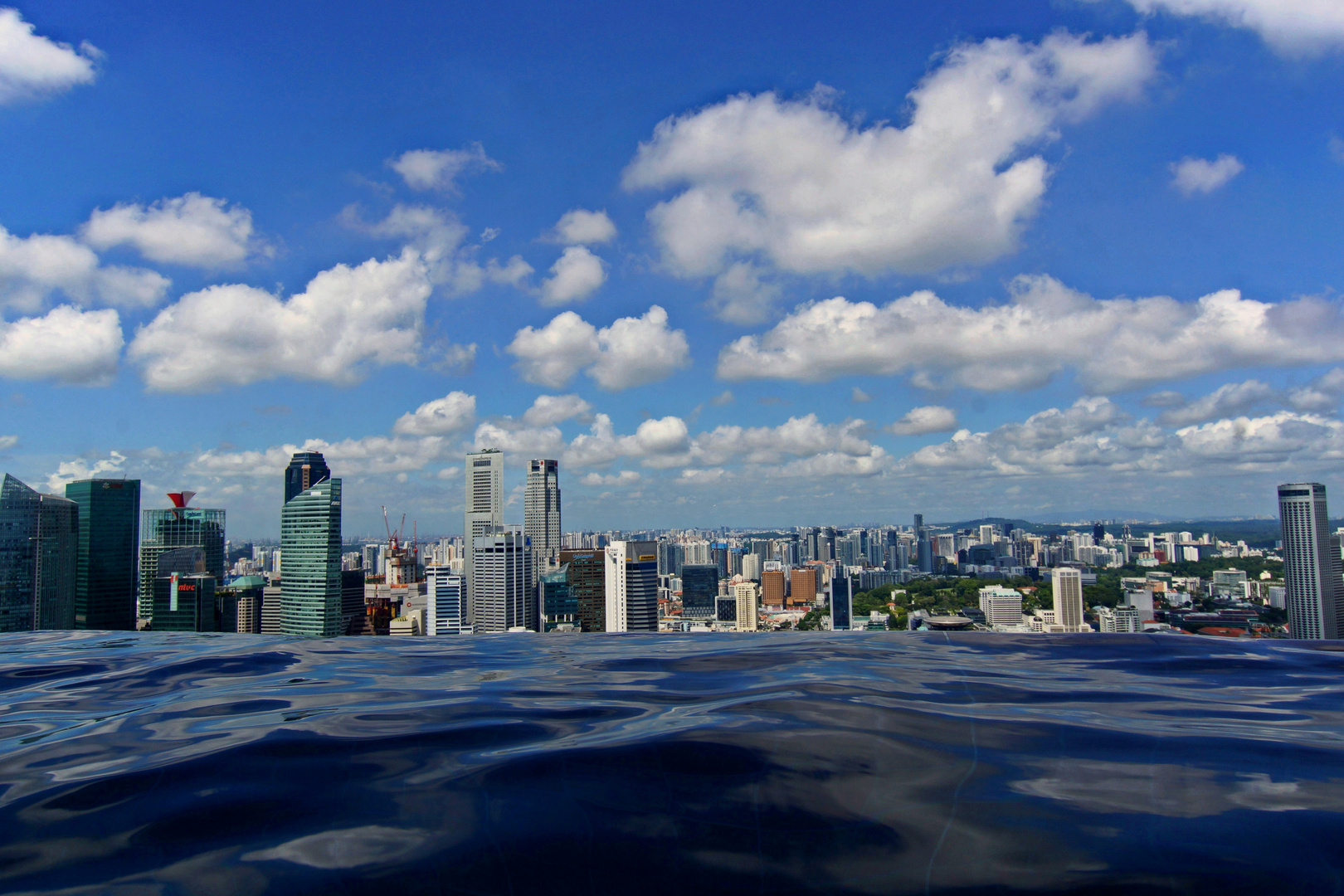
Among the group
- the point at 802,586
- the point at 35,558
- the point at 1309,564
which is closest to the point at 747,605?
the point at 802,586

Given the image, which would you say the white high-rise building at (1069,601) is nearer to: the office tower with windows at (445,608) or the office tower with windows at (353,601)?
the office tower with windows at (445,608)

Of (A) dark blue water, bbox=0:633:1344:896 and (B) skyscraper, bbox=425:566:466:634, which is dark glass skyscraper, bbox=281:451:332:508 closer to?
(B) skyscraper, bbox=425:566:466:634

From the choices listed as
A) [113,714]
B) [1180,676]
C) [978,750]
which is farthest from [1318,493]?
[113,714]

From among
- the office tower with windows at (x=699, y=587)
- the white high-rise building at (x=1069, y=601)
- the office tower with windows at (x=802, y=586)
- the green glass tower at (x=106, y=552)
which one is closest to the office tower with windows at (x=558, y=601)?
the office tower with windows at (x=699, y=587)

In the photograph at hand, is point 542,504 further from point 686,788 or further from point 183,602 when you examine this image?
point 686,788

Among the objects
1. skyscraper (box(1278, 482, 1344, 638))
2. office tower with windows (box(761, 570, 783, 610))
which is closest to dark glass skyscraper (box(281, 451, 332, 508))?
office tower with windows (box(761, 570, 783, 610))

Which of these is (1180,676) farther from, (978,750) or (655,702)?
(655,702)
